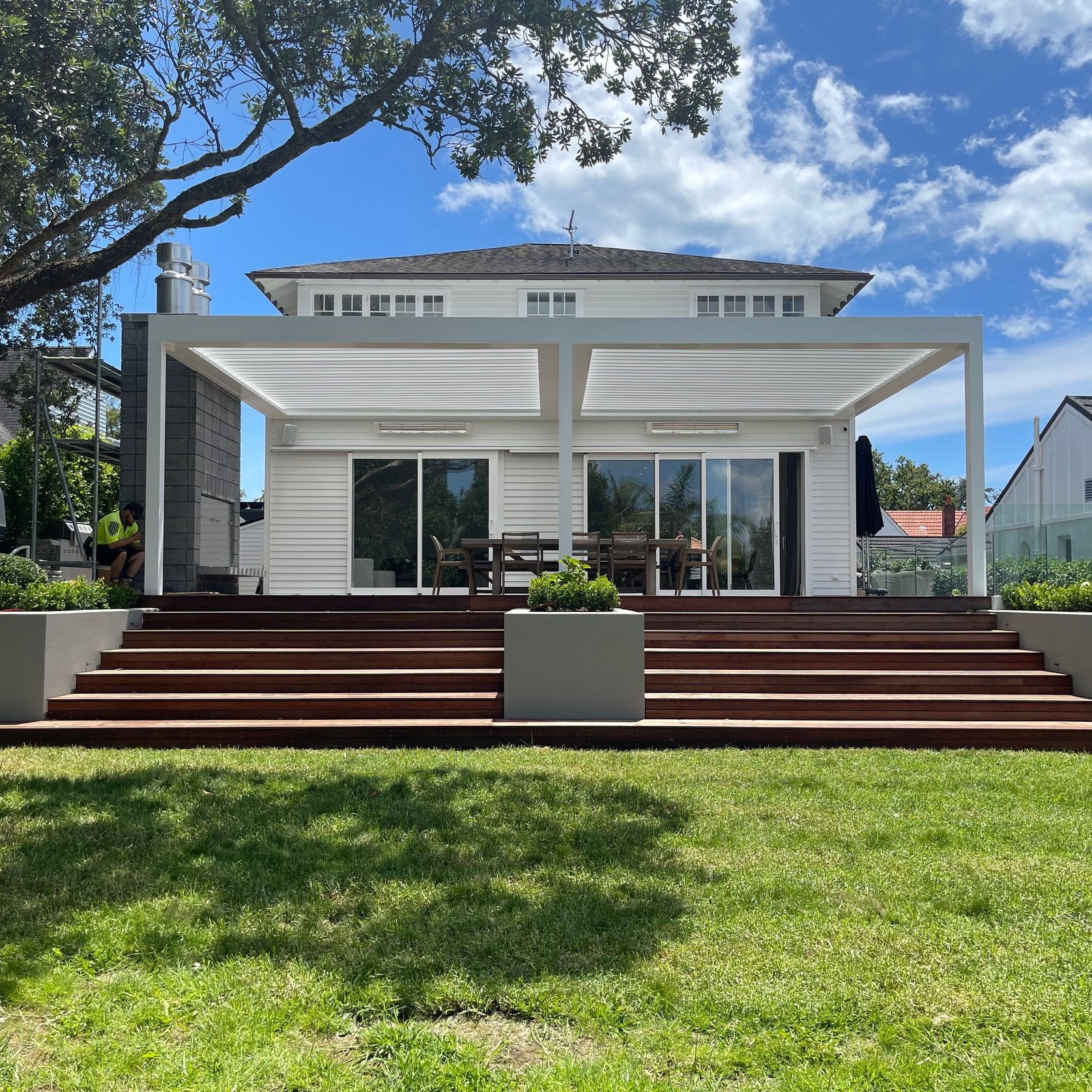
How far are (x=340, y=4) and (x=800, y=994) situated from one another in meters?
6.96

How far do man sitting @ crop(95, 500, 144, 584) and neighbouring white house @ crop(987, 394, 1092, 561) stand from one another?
11.3m

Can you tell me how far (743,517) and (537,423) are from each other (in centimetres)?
341

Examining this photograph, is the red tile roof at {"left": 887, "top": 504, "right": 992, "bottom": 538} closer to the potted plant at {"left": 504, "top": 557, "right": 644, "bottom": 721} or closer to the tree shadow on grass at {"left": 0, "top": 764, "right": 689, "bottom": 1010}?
the potted plant at {"left": 504, "top": 557, "right": 644, "bottom": 721}

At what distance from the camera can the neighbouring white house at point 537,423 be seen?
11.2m

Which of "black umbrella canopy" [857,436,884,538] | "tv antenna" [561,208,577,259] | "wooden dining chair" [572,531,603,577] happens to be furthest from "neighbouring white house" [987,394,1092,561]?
"tv antenna" [561,208,577,259]

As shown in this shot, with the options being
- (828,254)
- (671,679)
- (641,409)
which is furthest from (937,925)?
(828,254)

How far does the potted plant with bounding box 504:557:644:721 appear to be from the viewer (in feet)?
23.0

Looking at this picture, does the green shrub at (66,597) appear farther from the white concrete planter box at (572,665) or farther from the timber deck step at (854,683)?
the timber deck step at (854,683)

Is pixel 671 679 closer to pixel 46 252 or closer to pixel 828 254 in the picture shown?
pixel 46 252

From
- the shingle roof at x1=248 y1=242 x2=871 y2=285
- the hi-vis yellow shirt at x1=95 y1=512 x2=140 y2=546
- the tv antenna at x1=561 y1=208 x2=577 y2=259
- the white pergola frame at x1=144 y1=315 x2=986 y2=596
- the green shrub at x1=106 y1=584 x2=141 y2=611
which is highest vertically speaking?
the tv antenna at x1=561 y1=208 x2=577 y2=259

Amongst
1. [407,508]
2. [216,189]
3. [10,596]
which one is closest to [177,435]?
[407,508]

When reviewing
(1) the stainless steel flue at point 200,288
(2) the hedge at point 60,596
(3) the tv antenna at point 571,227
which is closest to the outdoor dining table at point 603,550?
(2) the hedge at point 60,596

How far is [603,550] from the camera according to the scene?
37.8 ft

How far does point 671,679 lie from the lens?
7.58 meters
